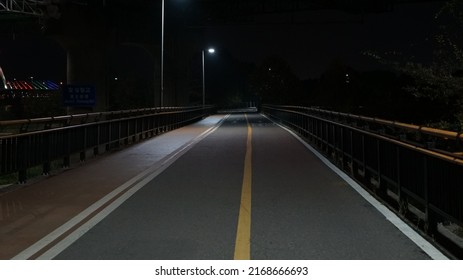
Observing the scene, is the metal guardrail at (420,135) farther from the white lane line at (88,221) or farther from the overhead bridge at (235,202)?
the white lane line at (88,221)

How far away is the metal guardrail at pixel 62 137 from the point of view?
10.1 metres

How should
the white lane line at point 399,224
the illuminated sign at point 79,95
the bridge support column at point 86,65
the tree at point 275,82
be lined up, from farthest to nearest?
the tree at point 275,82, the bridge support column at point 86,65, the illuminated sign at point 79,95, the white lane line at point 399,224

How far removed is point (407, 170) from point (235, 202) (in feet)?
8.95

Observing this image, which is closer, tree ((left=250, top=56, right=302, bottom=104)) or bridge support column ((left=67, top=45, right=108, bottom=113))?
bridge support column ((left=67, top=45, right=108, bottom=113))

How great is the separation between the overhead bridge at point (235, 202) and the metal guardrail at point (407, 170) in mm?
23

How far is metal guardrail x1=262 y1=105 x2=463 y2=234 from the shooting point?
5.73 m

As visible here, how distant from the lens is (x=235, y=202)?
8.48m

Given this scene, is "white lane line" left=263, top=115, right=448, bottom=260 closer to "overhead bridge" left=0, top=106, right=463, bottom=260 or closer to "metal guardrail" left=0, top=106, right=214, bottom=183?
"overhead bridge" left=0, top=106, right=463, bottom=260

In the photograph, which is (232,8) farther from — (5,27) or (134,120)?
(134,120)

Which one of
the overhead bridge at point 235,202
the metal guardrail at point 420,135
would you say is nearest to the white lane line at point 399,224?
the overhead bridge at point 235,202

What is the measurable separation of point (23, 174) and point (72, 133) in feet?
9.54

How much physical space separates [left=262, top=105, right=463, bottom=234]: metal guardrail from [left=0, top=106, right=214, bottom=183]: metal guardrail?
664 cm

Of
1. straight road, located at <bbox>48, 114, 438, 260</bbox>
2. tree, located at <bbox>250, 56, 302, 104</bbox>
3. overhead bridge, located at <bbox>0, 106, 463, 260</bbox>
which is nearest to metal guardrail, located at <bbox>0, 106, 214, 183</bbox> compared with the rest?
overhead bridge, located at <bbox>0, 106, 463, 260</bbox>

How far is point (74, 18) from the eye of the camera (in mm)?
35781
